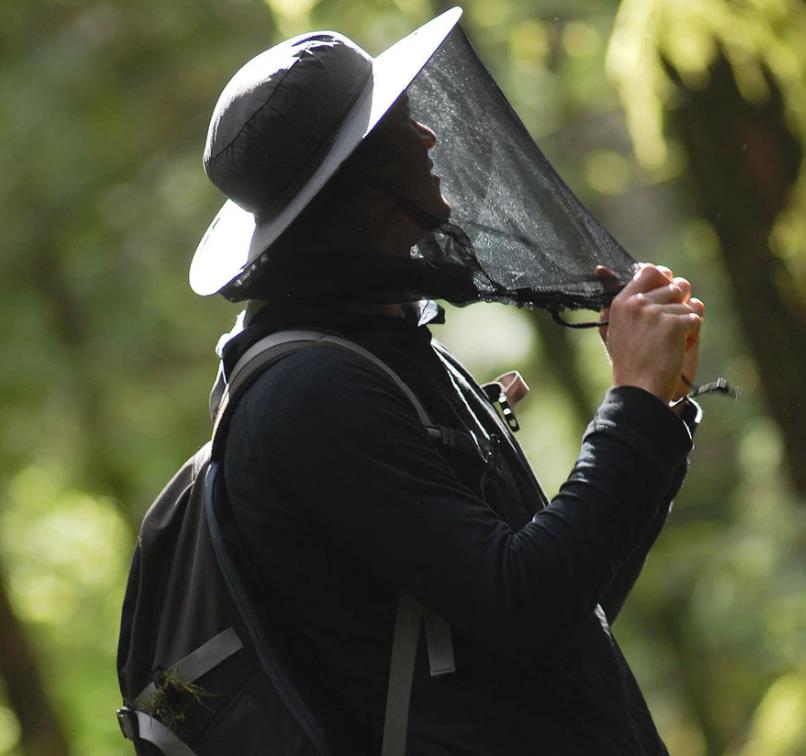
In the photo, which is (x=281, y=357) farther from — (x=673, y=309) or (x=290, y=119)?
(x=673, y=309)

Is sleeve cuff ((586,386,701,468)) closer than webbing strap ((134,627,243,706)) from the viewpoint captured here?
Yes

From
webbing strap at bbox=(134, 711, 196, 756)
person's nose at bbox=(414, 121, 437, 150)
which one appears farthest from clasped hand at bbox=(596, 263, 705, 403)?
webbing strap at bbox=(134, 711, 196, 756)

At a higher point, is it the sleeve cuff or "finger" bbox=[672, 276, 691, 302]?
"finger" bbox=[672, 276, 691, 302]

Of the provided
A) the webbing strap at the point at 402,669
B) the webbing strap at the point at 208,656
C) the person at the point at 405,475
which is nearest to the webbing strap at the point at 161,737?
the webbing strap at the point at 208,656

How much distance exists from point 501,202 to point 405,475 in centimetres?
70

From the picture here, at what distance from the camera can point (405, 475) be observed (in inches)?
75.7

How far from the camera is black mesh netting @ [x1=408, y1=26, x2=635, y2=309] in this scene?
235 centimetres

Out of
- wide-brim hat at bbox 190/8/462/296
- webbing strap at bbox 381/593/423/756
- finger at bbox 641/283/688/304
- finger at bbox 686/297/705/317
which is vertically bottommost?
webbing strap at bbox 381/593/423/756

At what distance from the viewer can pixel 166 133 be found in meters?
9.80

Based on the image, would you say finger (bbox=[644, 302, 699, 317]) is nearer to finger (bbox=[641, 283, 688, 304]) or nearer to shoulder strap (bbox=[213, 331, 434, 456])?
finger (bbox=[641, 283, 688, 304])

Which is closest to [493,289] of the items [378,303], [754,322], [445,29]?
[378,303]

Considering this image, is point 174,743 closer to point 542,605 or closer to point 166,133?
point 542,605

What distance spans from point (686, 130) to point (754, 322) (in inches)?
32.3

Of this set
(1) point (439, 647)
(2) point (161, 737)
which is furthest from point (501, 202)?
(2) point (161, 737)
